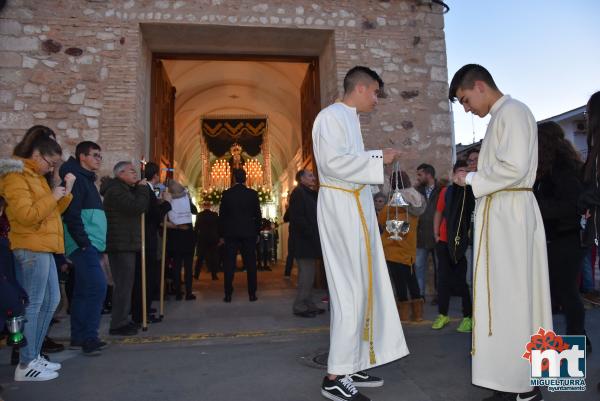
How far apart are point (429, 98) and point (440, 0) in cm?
147

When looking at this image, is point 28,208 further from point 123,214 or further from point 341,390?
point 341,390

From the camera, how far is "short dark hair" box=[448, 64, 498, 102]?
2.83m

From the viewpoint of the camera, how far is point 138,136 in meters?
6.75

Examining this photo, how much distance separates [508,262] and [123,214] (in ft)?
11.7

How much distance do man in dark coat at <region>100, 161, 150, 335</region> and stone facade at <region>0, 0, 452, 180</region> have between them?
5.96ft

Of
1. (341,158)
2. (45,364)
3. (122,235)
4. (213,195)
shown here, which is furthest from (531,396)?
(213,195)

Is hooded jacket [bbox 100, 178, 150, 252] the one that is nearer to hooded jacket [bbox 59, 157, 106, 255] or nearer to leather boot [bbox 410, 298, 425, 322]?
hooded jacket [bbox 59, 157, 106, 255]

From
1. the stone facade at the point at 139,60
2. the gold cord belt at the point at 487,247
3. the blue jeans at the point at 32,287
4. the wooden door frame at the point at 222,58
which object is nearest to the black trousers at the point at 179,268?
the stone facade at the point at 139,60

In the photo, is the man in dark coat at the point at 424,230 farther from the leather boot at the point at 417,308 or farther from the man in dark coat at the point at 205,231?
the man in dark coat at the point at 205,231

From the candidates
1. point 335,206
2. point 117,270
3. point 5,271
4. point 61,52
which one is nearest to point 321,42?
point 61,52

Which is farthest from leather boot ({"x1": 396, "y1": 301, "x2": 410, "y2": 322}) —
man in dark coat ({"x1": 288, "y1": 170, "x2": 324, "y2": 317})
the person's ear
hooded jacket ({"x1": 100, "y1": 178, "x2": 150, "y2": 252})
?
the person's ear

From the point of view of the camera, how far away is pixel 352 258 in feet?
9.46

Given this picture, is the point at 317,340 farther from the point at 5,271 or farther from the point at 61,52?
the point at 61,52

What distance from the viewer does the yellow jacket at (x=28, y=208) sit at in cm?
324
